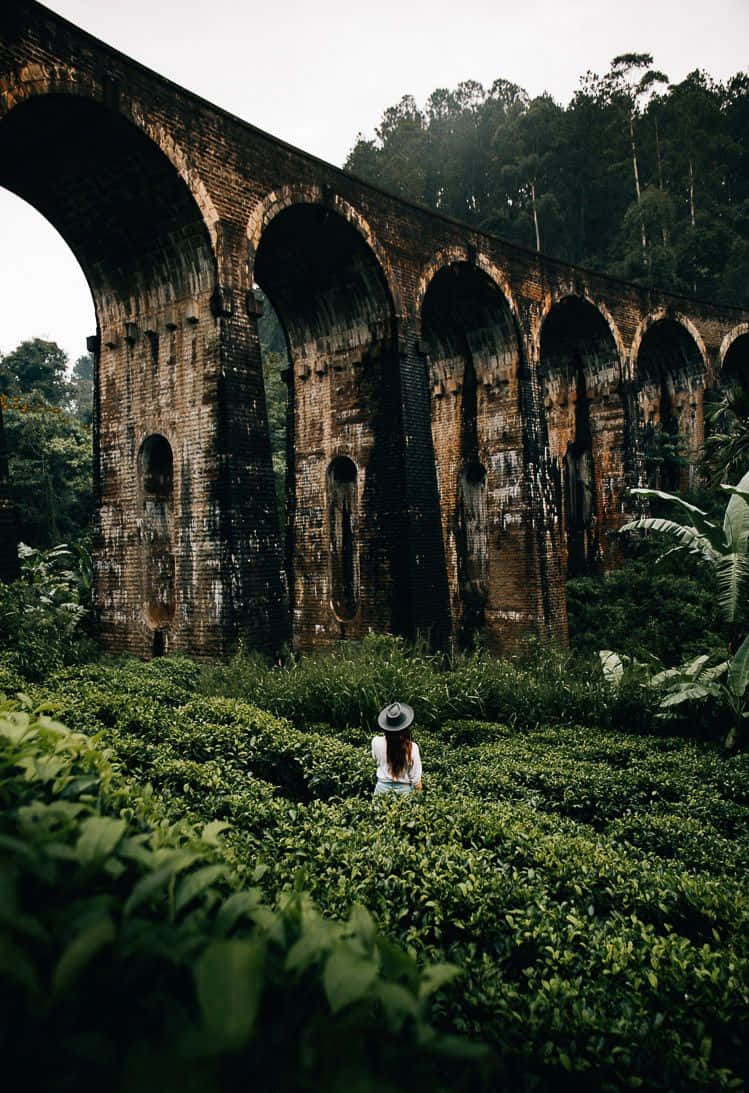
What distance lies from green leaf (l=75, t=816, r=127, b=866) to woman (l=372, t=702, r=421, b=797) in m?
3.58

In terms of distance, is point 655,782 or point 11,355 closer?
point 655,782

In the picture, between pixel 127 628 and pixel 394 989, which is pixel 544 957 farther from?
pixel 127 628

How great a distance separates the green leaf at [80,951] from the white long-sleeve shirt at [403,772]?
13.1 feet

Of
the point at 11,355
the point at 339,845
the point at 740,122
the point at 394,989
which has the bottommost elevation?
the point at 339,845

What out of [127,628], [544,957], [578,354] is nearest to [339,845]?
[544,957]

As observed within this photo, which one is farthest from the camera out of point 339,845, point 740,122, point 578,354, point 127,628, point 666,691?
point 740,122

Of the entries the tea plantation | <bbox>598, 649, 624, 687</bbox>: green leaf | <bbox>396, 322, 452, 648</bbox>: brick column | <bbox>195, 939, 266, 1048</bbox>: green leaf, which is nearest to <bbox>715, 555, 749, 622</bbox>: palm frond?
the tea plantation

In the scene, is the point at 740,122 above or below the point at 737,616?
above

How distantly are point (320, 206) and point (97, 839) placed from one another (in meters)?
11.5

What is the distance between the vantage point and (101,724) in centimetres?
567

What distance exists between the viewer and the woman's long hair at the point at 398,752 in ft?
16.0

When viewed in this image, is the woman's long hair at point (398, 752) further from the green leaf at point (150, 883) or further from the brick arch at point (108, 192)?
the brick arch at point (108, 192)

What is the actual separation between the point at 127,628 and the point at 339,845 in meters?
8.14

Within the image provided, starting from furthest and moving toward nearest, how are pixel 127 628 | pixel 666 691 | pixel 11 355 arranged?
pixel 11 355 → pixel 127 628 → pixel 666 691
